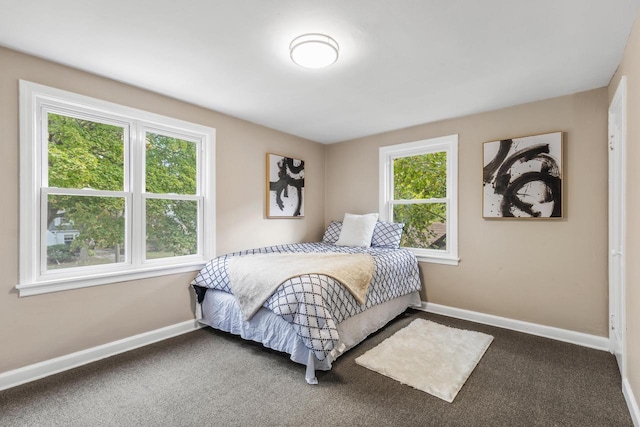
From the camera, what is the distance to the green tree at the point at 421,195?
3.73 meters

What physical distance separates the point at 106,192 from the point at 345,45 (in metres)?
2.27

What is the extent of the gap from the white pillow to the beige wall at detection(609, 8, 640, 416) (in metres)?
2.35

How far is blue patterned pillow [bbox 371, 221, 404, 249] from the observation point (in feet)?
12.4

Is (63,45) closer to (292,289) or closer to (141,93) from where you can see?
(141,93)

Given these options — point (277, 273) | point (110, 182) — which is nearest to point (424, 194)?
point (277, 273)

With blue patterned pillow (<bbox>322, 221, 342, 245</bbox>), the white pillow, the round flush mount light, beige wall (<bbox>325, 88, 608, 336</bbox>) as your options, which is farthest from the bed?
the round flush mount light

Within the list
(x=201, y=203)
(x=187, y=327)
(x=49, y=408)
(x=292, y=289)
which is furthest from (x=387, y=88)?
(x=49, y=408)

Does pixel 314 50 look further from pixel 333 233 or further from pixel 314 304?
pixel 333 233

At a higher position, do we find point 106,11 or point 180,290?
point 106,11

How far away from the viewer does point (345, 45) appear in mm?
2049

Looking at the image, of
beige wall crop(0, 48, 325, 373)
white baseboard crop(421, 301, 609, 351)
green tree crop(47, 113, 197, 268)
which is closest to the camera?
beige wall crop(0, 48, 325, 373)

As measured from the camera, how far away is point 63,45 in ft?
6.76

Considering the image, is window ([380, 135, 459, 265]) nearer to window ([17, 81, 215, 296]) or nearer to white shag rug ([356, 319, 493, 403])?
white shag rug ([356, 319, 493, 403])

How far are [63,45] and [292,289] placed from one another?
229cm
